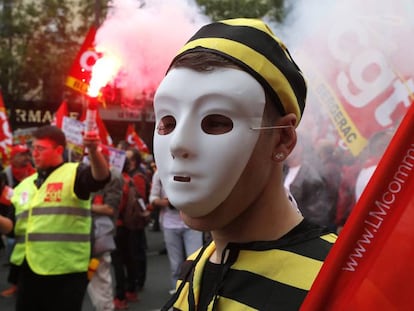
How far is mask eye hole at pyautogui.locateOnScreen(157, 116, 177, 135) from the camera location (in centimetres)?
163

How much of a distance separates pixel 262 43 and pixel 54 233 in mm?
2862

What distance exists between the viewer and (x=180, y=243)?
630 centimetres

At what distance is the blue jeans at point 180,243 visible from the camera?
243 inches

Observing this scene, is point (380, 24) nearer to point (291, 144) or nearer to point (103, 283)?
point (291, 144)

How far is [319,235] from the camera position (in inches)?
64.5

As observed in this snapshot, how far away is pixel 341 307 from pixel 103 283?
4.52m

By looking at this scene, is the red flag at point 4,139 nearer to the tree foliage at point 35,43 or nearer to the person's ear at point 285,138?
the person's ear at point 285,138


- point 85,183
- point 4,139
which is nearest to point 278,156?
point 85,183

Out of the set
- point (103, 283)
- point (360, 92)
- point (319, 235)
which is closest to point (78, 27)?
point (103, 283)

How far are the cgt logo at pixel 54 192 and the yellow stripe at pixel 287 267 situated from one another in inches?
105

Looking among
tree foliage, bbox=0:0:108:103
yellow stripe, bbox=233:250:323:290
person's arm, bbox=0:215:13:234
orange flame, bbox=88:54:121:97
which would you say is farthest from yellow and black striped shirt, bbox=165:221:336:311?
tree foliage, bbox=0:0:108:103

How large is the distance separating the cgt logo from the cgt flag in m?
3.20

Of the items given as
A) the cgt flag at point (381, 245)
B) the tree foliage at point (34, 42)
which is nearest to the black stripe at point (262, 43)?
the cgt flag at point (381, 245)

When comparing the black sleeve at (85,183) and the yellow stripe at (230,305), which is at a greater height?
the yellow stripe at (230,305)
